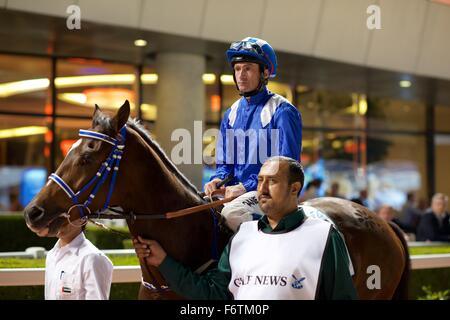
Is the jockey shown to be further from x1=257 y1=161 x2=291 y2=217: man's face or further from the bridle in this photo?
x1=257 y1=161 x2=291 y2=217: man's face

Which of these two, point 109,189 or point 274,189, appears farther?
point 109,189

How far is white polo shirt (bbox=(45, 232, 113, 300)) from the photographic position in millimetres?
3055

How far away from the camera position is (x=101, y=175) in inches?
119

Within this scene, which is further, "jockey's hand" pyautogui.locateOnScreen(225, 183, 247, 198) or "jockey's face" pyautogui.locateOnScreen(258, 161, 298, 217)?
"jockey's hand" pyautogui.locateOnScreen(225, 183, 247, 198)

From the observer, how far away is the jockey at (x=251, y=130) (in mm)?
3492

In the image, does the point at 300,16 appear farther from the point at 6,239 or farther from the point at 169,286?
the point at 169,286

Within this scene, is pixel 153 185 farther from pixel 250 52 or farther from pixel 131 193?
pixel 250 52

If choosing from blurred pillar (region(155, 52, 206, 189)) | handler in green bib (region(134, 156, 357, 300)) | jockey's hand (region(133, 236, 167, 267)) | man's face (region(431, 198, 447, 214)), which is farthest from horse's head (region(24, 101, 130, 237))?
blurred pillar (region(155, 52, 206, 189))

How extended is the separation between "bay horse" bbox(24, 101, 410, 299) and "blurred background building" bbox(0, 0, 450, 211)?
Result: 22.5ft

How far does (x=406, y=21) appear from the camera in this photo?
1204 cm

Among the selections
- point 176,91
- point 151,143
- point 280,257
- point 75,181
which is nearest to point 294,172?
point 280,257

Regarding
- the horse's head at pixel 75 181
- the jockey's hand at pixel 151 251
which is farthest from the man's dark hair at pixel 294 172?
the horse's head at pixel 75 181

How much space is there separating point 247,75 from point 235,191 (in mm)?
618

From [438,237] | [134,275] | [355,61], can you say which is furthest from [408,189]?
[134,275]
